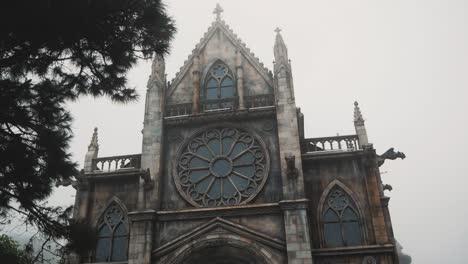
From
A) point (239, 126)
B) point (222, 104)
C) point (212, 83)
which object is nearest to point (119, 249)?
point (239, 126)

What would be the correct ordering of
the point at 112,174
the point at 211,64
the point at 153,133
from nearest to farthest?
the point at 112,174 < the point at 153,133 < the point at 211,64

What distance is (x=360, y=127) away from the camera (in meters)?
18.5

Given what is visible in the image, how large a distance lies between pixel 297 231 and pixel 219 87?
8.25 metres

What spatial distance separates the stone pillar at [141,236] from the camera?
53.0ft

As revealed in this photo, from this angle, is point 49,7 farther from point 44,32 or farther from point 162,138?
point 162,138

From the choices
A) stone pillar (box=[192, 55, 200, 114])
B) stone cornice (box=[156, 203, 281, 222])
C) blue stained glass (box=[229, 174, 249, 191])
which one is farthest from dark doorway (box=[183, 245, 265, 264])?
stone pillar (box=[192, 55, 200, 114])

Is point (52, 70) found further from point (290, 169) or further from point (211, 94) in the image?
point (211, 94)

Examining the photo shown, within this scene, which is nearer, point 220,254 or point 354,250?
point 354,250

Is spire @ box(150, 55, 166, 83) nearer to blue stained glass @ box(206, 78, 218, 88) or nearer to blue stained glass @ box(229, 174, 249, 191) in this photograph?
blue stained glass @ box(206, 78, 218, 88)

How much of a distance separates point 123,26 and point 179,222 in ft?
33.7

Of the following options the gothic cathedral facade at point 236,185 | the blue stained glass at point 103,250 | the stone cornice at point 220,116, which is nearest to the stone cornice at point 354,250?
the gothic cathedral facade at point 236,185

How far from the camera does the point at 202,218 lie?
16.9 metres

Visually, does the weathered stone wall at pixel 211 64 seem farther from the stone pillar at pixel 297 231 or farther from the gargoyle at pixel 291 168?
the stone pillar at pixel 297 231

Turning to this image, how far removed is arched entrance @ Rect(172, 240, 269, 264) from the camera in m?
15.9
